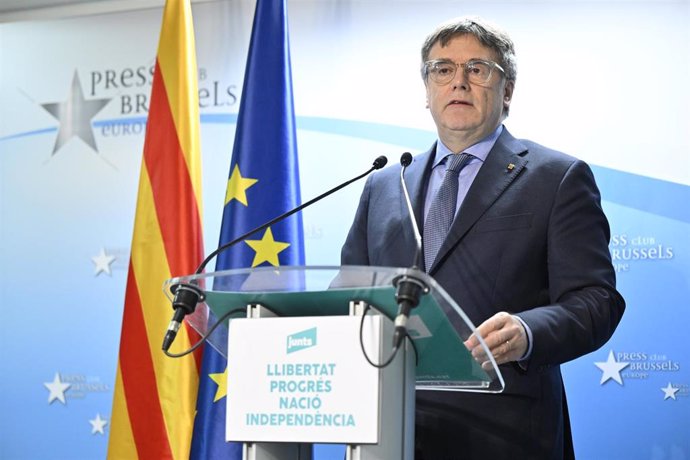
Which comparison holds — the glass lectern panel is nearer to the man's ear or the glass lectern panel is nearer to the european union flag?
the man's ear

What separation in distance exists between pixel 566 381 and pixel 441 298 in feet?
6.99

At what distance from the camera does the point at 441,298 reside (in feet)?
4.79

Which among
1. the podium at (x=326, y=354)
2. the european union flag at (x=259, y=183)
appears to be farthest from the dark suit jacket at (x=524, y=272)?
the european union flag at (x=259, y=183)

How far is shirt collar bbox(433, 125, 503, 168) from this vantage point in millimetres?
2590

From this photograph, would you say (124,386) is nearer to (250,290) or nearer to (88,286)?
(88,286)

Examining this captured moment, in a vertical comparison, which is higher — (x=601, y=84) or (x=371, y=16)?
(x=371, y=16)

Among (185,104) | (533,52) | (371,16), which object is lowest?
(185,104)

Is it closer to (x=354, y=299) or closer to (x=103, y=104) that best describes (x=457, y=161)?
(x=354, y=299)

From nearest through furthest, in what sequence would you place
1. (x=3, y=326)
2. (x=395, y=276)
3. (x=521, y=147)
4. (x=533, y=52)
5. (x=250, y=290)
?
(x=395, y=276) → (x=250, y=290) → (x=521, y=147) → (x=533, y=52) → (x=3, y=326)

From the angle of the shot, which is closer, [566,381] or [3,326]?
[566,381]

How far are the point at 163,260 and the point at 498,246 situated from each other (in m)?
1.58

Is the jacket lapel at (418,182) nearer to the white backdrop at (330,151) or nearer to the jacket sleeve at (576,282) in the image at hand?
the jacket sleeve at (576,282)

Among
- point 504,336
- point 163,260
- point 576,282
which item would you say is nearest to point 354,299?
point 504,336

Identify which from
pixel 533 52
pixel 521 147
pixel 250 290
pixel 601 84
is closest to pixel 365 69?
pixel 533 52
